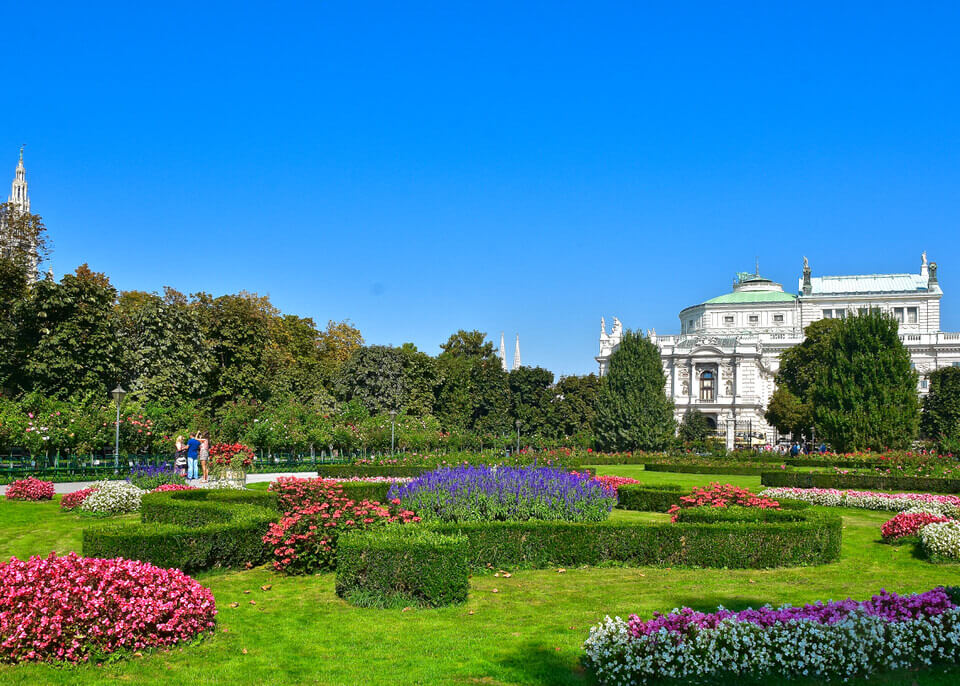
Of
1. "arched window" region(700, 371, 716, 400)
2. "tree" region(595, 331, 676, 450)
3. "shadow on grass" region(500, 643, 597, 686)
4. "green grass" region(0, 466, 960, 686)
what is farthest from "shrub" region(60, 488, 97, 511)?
"arched window" region(700, 371, 716, 400)

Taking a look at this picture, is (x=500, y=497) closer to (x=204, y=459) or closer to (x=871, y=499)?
(x=871, y=499)

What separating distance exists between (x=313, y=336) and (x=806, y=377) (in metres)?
34.9

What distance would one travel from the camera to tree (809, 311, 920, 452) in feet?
115

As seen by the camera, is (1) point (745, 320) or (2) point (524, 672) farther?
(1) point (745, 320)

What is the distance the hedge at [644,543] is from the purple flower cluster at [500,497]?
99 centimetres

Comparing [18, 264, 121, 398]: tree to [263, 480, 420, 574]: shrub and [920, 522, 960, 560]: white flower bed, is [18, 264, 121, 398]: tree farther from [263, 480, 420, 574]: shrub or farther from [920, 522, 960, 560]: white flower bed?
[920, 522, 960, 560]: white flower bed

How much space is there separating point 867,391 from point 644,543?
2878cm

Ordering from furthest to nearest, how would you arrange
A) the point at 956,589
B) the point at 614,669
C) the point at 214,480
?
1. the point at 214,480
2. the point at 956,589
3. the point at 614,669

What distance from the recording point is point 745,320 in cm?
7675

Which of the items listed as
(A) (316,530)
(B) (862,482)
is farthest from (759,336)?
(A) (316,530)

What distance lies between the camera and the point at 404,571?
8383 millimetres

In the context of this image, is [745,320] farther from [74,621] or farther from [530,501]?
[74,621]

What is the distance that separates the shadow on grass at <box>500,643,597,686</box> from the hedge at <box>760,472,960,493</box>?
19399 mm

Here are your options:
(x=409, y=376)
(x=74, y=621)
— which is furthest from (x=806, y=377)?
(x=74, y=621)
